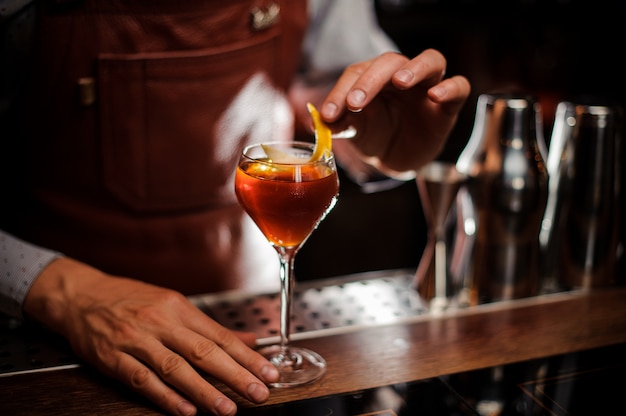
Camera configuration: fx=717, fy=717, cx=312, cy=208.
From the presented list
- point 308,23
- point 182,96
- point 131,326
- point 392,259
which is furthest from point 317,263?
point 131,326

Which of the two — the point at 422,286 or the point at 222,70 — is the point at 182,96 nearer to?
the point at 222,70

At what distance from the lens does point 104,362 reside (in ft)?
3.18

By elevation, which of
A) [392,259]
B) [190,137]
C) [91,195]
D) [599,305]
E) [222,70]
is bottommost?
[392,259]

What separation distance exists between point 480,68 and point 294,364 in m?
2.74

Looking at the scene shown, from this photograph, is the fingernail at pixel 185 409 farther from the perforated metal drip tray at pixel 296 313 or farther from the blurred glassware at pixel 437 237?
the blurred glassware at pixel 437 237

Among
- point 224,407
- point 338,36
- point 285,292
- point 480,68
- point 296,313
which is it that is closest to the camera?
point 224,407

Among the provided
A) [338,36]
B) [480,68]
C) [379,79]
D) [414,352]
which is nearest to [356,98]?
[379,79]

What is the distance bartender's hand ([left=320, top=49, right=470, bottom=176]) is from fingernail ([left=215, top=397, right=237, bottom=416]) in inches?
17.2

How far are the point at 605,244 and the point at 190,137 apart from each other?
85 centimetres

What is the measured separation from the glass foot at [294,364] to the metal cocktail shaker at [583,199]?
571 mm

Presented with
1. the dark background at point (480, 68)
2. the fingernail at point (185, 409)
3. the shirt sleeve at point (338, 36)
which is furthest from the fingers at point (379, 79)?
the dark background at point (480, 68)

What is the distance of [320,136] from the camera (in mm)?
1079

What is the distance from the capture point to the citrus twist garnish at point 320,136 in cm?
105

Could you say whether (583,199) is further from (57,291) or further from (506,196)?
(57,291)
